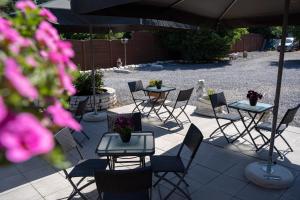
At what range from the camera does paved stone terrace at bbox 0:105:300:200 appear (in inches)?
146

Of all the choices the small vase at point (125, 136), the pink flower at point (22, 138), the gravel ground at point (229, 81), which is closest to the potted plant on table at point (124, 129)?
the small vase at point (125, 136)

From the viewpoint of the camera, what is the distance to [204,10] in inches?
186

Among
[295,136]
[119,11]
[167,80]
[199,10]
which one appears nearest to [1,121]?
[119,11]

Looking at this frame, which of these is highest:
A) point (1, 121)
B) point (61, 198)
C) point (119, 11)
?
point (119, 11)

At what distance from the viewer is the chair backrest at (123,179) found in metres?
2.34

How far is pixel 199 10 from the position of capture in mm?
4660

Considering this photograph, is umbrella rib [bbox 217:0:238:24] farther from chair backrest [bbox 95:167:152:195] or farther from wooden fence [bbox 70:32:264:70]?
wooden fence [bbox 70:32:264:70]

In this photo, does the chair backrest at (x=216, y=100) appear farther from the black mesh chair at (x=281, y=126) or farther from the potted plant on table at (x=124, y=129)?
the potted plant on table at (x=124, y=129)

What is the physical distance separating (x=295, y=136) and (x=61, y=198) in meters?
4.54

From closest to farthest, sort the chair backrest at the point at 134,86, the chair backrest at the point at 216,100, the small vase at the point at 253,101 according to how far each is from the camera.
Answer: the small vase at the point at 253,101
the chair backrest at the point at 216,100
the chair backrest at the point at 134,86

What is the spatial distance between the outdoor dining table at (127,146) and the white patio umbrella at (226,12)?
62.6 inches

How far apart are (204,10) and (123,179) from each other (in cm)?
336

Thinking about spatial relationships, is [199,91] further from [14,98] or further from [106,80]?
[14,98]

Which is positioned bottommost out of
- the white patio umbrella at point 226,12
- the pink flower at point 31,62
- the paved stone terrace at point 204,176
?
the paved stone terrace at point 204,176
